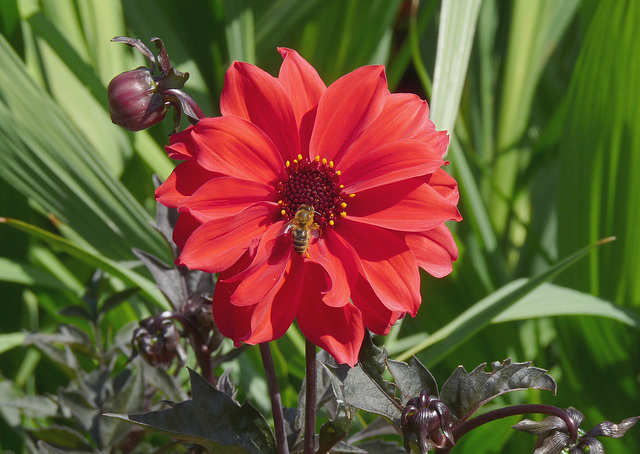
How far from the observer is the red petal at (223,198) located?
0.38 metres

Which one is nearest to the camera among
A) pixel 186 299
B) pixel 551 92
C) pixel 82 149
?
pixel 186 299

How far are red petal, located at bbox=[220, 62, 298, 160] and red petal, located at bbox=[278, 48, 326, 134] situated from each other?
0.01m

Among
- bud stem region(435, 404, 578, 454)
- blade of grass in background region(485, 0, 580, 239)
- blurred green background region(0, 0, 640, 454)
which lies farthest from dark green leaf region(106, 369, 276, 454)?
blade of grass in background region(485, 0, 580, 239)

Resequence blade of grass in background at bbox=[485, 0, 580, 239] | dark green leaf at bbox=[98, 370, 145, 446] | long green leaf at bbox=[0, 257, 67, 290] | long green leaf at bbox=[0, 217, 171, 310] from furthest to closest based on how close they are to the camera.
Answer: blade of grass in background at bbox=[485, 0, 580, 239]
long green leaf at bbox=[0, 257, 67, 290]
long green leaf at bbox=[0, 217, 171, 310]
dark green leaf at bbox=[98, 370, 145, 446]

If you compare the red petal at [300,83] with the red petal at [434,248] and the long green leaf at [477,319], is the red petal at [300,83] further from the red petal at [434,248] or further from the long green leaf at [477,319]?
the long green leaf at [477,319]

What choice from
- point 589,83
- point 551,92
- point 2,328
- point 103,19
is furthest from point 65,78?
point 551,92

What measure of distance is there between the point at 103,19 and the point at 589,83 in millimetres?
703

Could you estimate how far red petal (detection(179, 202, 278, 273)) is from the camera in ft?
1.21

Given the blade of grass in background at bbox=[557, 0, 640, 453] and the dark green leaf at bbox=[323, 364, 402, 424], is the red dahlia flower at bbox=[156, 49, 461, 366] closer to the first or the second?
the dark green leaf at bbox=[323, 364, 402, 424]

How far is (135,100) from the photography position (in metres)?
0.40

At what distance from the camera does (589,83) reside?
875 millimetres

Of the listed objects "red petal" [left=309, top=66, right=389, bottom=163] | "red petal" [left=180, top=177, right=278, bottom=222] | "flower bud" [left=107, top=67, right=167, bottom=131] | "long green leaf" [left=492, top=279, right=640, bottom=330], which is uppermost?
"flower bud" [left=107, top=67, right=167, bottom=131]

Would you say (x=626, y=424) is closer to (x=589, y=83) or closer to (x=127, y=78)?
(x=127, y=78)

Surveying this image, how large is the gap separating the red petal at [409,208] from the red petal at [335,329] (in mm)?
57
